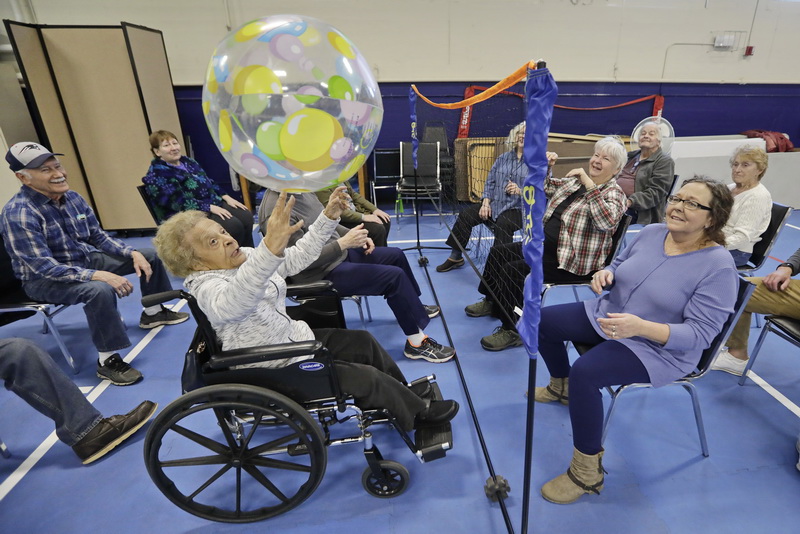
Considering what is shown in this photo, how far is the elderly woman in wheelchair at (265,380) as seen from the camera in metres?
1.25

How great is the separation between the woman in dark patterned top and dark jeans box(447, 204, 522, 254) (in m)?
1.93

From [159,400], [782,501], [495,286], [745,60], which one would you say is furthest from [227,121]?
[745,60]

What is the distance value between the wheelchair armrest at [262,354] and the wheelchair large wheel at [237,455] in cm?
8

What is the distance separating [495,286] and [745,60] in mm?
6305

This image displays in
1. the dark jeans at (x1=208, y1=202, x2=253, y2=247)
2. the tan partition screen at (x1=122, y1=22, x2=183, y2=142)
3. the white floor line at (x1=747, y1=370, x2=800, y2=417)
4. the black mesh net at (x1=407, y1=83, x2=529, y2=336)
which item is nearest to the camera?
the white floor line at (x1=747, y1=370, x2=800, y2=417)

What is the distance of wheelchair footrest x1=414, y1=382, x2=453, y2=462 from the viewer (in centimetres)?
156

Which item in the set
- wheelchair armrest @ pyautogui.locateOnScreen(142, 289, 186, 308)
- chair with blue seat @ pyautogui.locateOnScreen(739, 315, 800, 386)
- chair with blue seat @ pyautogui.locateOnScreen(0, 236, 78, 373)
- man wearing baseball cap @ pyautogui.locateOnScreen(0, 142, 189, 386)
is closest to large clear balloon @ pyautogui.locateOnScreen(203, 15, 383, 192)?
wheelchair armrest @ pyautogui.locateOnScreen(142, 289, 186, 308)

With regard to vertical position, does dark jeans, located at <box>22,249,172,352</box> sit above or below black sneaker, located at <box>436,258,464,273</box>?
above

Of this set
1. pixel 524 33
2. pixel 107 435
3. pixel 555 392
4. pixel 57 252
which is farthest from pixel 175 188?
pixel 524 33

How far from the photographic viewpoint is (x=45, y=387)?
65.3 inches

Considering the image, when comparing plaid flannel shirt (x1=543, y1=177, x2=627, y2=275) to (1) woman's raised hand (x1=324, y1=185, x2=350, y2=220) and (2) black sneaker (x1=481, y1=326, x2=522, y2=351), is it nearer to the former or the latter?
(2) black sneaker (x1=481, y1=326, x2=522, y2=351)

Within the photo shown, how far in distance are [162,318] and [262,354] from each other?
2096 mm

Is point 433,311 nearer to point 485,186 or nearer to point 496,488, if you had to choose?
point 485,186

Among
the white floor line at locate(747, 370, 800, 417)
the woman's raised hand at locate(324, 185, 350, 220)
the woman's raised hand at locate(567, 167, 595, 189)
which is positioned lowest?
the white floor line at locate(747, 370, 800, 417)
